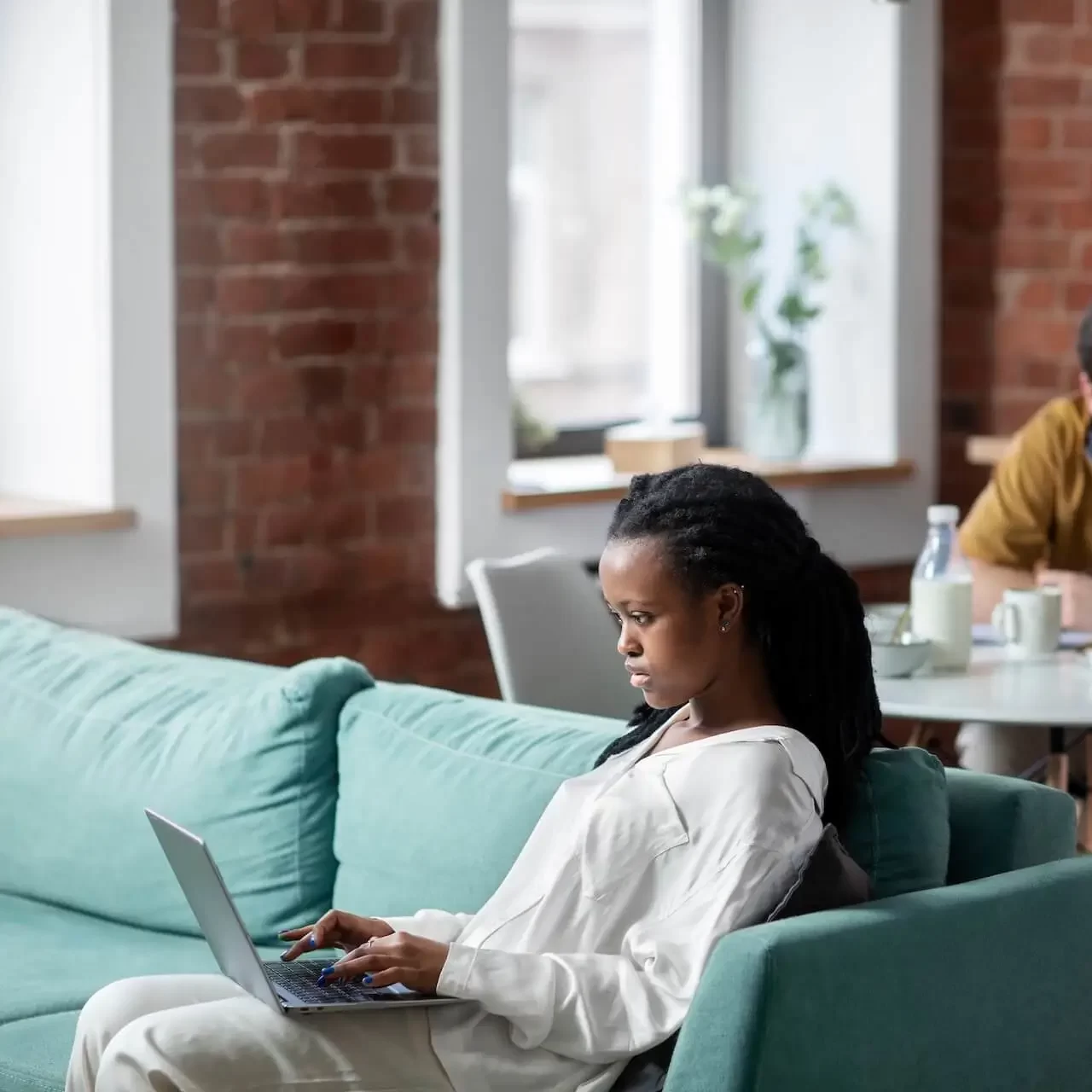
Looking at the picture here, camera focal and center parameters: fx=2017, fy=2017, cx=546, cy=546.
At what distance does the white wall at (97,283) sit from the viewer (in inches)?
145

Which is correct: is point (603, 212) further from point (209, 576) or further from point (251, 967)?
point (251, 967)

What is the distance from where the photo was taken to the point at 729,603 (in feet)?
6.61

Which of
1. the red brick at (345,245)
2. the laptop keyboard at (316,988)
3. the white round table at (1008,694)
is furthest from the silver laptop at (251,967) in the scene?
the red brick at (345,245)

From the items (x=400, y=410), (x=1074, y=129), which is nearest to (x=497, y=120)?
(x=400, y=410)

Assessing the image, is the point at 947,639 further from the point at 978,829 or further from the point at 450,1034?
the point at 450,1034

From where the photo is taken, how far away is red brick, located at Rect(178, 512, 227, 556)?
3.88 metres

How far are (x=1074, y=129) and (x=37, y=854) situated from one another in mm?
2962

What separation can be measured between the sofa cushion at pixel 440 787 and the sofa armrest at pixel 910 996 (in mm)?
554

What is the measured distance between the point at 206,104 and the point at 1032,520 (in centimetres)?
173

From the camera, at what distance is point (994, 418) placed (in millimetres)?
4801

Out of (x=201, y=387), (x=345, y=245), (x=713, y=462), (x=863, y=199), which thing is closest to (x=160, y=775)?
(x=201, y=387)

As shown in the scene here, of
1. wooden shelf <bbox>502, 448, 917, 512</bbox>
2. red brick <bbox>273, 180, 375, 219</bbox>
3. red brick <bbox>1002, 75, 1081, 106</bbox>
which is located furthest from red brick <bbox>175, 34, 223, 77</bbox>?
red brick <bbox>1002, 75, 1081, 106</bbox>

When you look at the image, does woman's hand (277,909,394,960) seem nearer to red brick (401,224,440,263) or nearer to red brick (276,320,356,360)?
red brick (276,320,356,360)

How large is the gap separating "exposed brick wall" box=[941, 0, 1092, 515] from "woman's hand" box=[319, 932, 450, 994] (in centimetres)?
319
